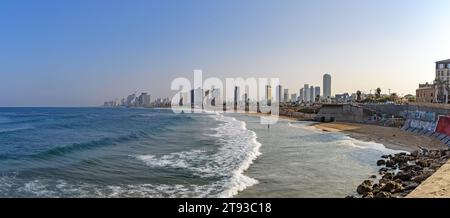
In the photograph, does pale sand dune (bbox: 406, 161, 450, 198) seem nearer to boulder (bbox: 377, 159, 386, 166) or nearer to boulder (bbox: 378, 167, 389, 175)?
boulder (bbox: 378, 167, 389, 175)

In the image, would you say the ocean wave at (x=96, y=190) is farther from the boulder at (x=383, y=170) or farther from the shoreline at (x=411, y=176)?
the boulder at (x=383, y=170)

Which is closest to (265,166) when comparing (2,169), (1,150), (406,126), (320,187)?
(320,187)

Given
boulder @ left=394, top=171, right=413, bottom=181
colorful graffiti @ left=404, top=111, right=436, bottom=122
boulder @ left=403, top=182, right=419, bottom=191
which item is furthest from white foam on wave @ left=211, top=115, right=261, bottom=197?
colorful graffiti @ left=404, top=111, right=436, bottom=122

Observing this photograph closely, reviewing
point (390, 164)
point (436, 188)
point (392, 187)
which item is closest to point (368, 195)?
point (392, 187)

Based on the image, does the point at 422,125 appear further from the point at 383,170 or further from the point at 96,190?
the point at 96,190
